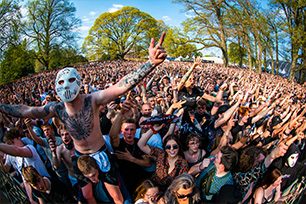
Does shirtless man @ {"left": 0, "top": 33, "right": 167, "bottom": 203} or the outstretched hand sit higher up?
the outstretched hand

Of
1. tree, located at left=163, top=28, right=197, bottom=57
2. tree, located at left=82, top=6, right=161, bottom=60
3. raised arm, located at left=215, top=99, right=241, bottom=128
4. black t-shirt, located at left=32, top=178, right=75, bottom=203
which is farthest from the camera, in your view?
raised arm, located at left=215, top=99, right=241, bottom=128

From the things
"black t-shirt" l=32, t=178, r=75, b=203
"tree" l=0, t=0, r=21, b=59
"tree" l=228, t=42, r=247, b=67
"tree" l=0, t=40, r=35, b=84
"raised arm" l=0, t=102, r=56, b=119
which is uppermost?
"tree" l=0, t=0, r=21, b=59

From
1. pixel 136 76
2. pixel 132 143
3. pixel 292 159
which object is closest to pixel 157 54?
pixel 136 76

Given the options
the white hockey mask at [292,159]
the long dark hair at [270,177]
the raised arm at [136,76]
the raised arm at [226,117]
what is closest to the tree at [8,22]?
the raised arm at [136,76]

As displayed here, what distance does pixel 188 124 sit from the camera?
3682 mm

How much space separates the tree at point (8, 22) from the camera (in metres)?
3.06

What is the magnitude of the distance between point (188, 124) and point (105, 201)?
1.25m

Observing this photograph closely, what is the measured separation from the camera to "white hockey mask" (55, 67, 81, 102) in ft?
8.07

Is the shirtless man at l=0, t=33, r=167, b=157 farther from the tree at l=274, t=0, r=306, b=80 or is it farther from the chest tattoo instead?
the tree at l=274, t=0, r=306, b=80

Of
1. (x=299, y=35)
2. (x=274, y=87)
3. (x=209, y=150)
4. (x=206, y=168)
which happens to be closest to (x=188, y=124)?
(x=209, y=150)

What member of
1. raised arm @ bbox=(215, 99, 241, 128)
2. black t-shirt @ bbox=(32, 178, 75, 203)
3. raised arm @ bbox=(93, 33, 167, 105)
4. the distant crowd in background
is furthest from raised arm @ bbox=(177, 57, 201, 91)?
black t-shirt @ bbox=(32, 178, 75, 203)

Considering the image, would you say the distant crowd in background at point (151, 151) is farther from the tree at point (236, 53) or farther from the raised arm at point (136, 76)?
the raised arm at point (136, 76)

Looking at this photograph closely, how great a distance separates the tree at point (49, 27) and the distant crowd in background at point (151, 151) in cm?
22

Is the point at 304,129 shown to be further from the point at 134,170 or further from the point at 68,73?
the point at 68,73
